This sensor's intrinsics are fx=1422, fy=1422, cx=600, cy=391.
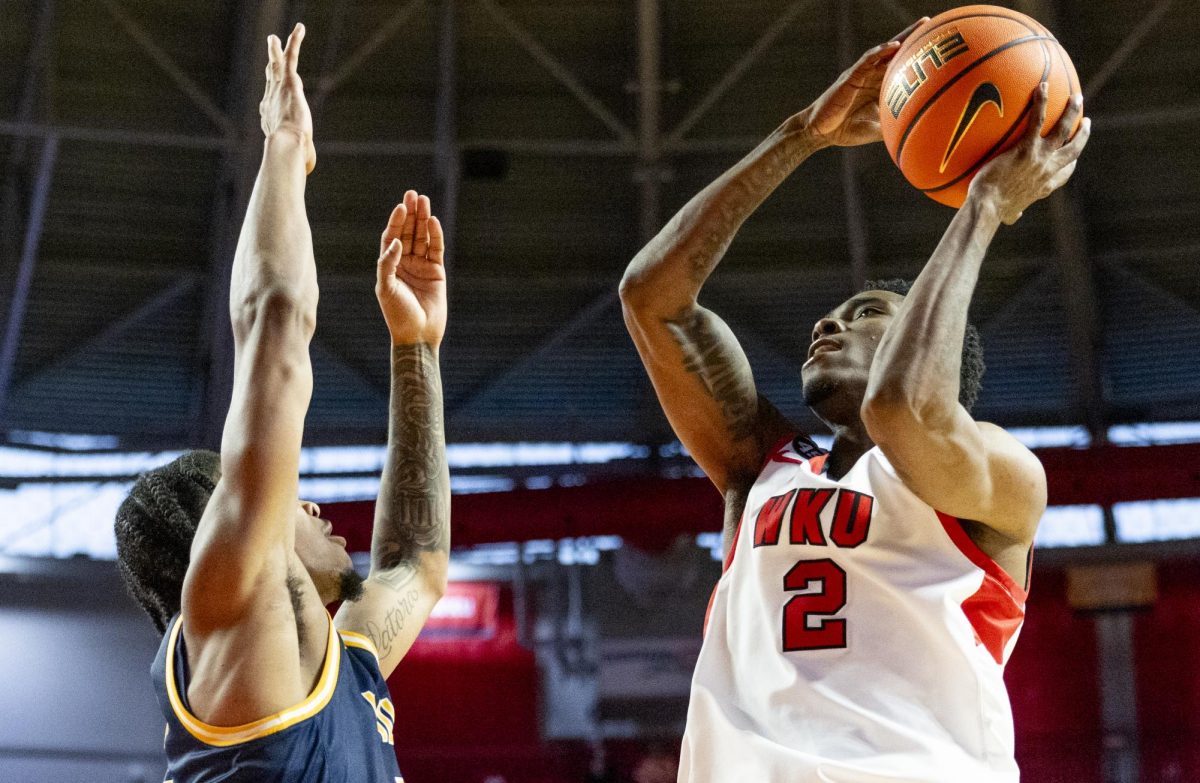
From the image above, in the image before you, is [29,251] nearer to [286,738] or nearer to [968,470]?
[286,738]

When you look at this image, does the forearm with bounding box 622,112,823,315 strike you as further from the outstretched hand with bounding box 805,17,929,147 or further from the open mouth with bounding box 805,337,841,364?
the open mouth with bounding box 805,337,841,364

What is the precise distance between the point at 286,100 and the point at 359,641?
4.06 ft

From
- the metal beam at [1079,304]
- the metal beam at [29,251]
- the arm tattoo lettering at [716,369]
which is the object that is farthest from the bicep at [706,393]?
the metal beam at [29,251]

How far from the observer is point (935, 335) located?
9.06 ft

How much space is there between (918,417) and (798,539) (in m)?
0.39

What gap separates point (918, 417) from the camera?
2705 mm

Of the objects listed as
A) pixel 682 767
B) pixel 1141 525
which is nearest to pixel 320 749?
pixel 682 767

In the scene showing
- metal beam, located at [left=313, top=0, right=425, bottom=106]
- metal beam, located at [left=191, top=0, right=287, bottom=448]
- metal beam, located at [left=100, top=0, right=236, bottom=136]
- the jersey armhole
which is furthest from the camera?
metal beam, located at [left=313, top=0, right=425, bottom=106]

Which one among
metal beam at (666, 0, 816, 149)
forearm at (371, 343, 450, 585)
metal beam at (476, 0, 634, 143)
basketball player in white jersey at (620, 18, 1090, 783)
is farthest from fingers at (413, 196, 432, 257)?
metal beam at (666, 0, 816, 149)

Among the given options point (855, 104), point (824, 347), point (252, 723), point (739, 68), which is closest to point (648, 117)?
point (739, 68)

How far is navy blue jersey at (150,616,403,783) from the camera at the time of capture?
8.86 feet

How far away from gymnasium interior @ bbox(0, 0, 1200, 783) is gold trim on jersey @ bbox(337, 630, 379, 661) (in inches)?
261

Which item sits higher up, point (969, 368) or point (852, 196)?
point (852, 196)

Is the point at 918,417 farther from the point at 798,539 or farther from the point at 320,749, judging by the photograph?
the point at 320,749
